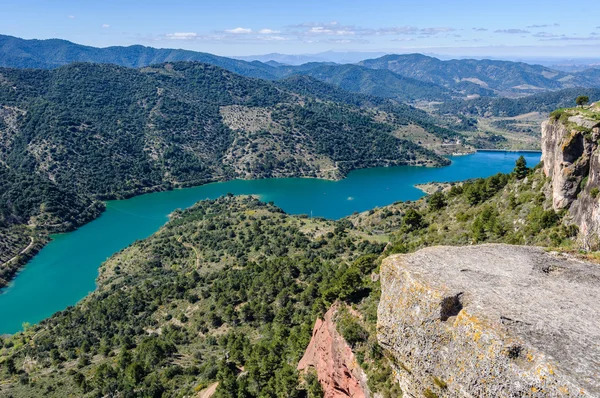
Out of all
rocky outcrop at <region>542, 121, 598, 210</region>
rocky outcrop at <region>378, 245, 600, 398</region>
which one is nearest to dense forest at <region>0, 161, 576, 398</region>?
rocky outcrop at <region>542, 121, 598, 210</region>

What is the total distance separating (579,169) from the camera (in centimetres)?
2581

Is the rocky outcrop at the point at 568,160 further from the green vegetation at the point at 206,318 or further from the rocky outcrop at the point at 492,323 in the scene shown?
the green vegetation at the point at 206,318

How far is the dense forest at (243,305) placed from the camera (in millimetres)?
28578

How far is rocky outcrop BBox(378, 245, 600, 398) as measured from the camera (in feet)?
31.9

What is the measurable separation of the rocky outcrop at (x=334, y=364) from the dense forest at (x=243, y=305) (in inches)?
24.4

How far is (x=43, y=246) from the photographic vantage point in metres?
113

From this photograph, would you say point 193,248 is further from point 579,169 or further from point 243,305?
point 579,169

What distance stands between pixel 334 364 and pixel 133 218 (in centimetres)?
12994

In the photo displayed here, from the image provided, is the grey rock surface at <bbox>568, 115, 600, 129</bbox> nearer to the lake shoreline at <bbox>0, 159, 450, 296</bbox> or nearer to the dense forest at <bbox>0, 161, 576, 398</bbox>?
the dense forest at <bbox>0, 161, 576, 398</bbox>

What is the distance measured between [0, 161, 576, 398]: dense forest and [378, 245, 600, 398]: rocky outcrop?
5.30 metres

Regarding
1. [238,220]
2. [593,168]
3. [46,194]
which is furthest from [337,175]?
[593,168]

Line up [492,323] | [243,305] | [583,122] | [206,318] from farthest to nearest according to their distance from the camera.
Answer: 1. [243,305]
2. [206,318]
3. [583,122]
4. [492,323]

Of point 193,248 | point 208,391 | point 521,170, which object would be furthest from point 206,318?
point 521,170

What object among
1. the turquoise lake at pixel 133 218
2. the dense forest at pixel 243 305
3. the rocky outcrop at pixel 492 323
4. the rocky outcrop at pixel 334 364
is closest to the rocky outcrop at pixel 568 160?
the dense forest at pixel 243 305
